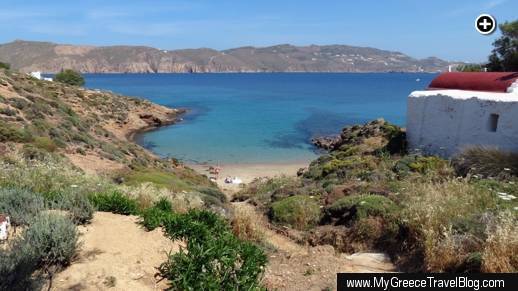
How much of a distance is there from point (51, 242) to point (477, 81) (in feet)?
68.6

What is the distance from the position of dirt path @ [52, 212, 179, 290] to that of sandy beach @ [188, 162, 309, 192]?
64.7ft

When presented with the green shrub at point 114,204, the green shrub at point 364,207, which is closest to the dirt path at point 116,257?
the green shrub at point 114,204

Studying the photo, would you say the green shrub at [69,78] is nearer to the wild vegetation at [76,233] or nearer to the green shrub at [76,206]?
the wild vegetation at [76,233]

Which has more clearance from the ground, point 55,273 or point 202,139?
point 55,273

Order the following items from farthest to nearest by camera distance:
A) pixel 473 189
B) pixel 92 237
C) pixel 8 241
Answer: pixel 473 189 → pixel 92 237 → pixel 8 241

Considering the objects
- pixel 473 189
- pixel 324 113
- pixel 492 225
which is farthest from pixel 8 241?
pixel 324 113

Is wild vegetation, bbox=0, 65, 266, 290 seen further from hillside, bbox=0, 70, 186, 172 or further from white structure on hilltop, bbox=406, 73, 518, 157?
white structure on hilltop, bbox=406, 73, 518, 157

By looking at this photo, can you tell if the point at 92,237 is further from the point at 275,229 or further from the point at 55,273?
the point at 275,229

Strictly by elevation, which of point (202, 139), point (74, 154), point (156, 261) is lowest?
point (202, 139)

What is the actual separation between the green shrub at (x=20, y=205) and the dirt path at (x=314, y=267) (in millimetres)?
3645

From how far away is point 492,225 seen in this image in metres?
7.12

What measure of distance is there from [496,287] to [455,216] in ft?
8.52

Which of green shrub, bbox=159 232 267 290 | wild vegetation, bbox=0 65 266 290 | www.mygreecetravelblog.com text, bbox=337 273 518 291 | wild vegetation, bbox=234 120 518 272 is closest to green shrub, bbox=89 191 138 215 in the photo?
wild vegetation, bbox=0 65 266 290

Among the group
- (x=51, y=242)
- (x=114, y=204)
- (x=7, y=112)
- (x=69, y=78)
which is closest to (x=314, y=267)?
(x=114, y=204)
